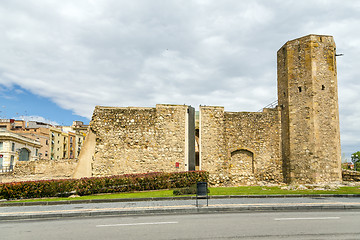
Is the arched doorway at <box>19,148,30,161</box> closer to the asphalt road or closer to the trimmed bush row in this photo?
the trimmed bush row

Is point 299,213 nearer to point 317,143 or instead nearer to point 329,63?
point 317,143

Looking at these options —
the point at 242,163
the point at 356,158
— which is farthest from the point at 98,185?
the point at 356,158

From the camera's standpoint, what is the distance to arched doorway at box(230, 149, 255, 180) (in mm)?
22984

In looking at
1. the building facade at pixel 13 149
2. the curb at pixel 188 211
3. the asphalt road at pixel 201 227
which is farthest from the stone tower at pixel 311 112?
the building facade at pixel 13 149

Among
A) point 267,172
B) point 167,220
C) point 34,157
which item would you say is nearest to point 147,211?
point 167,220

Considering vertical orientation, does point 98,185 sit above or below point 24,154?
below

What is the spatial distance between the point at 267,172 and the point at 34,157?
172 ft

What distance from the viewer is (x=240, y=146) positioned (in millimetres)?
23141

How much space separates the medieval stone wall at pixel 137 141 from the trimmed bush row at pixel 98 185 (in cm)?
258

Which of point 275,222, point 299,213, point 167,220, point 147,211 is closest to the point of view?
point 275,222

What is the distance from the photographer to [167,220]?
30.7ft

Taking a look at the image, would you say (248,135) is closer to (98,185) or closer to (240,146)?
(240,146)

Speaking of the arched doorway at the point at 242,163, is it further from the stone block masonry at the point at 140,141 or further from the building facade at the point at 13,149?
the building facade at the point at 13,149

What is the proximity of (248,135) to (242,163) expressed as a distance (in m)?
2.15
